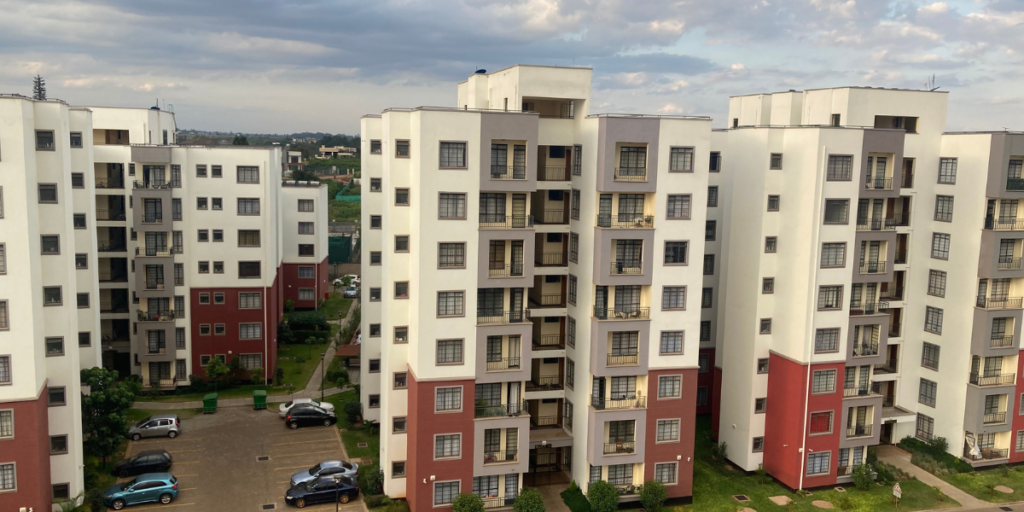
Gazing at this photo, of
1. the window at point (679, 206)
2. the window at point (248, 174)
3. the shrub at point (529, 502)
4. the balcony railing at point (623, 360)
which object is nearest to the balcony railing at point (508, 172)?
the window at point (679, 206)

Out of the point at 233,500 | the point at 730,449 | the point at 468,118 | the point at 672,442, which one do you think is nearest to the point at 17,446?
the point at 233,500

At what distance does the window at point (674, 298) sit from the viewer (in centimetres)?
4059

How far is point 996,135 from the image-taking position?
4456 cm

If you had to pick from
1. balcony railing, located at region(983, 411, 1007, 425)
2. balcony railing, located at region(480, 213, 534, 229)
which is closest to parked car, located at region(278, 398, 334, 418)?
balcony railing, located at region(480, 213, 534, 229)

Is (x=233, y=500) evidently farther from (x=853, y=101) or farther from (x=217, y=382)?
(x=853, y=101)

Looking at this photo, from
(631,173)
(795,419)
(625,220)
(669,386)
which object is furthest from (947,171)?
(669,386)

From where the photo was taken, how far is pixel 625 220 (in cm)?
3978

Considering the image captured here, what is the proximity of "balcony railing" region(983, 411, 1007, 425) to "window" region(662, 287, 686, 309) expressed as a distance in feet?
74.8

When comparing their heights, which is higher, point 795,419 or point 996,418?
point 795,419

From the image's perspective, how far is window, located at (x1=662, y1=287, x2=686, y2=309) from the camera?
40.6 meters

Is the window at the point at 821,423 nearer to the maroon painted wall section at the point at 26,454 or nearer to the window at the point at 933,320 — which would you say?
the window at the point at 933,320

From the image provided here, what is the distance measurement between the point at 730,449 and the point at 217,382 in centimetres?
3787

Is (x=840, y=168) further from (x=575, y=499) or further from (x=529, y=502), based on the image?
(x=529, y=502)

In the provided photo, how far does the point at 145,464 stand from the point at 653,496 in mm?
28425
